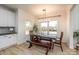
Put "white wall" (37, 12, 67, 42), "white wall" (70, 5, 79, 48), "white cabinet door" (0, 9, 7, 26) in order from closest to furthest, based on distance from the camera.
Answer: "white wall" (37, 12, 67, 42) → "white wall" (70, 5, 79, 48) → "white cabinet door" (0, 9, 7, 26)

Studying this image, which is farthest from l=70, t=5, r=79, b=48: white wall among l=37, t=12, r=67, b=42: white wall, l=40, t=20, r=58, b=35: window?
l=40, t=20, r=58, b=35: window

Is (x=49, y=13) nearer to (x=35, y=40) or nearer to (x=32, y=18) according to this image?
(x=32, y=18)

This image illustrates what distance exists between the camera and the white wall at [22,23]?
3123 mm

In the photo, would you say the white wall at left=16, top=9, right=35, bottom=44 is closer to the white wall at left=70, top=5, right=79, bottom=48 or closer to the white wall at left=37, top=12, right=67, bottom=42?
the white wall at left=37, top=12, right=67, bottom=42

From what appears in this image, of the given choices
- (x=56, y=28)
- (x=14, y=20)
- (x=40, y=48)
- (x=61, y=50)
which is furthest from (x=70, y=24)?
(x=14, y=20)

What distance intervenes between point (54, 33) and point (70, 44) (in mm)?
863

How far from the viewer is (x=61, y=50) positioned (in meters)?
2.88

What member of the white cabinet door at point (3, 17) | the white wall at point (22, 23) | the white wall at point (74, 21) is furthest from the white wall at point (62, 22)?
the white cabinet door at point (3, 17)

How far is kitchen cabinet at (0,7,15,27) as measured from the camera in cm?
330

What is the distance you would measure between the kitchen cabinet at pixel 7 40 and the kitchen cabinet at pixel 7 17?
0.46 m

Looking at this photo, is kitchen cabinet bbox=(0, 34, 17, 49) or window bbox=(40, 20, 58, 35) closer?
window bbox=(40, 20, 58, 35)

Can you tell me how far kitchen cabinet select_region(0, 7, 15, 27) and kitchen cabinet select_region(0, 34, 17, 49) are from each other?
18.2 inches

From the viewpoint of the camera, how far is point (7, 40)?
342cm

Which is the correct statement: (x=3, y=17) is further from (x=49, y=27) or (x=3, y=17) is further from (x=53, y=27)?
(x=53, y=27)
